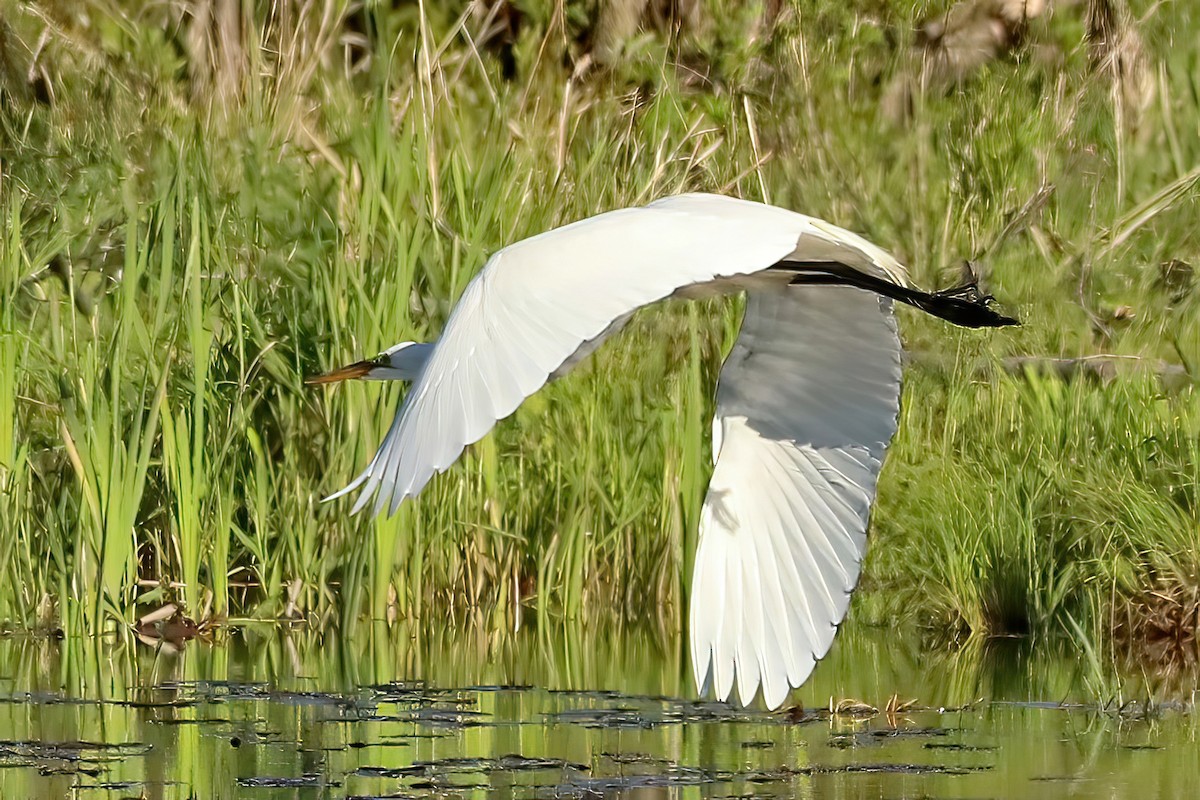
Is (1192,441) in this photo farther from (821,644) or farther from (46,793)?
(46,793)

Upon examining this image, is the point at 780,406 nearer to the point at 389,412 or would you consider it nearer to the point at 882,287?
the point at 882,287

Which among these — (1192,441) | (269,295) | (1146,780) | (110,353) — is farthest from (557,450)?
(1146,780)

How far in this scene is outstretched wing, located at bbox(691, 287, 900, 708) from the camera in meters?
4.27

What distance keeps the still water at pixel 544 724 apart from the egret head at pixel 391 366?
0.79m

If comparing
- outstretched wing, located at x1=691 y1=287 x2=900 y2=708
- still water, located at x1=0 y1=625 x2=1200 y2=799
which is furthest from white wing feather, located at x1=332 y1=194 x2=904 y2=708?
still water, located at x1=0 y1=625 x2=1200 y2=799

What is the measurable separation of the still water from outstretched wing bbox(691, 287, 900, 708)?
0.34m

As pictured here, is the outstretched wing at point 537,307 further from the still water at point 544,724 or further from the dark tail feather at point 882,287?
the still water at point 544,724

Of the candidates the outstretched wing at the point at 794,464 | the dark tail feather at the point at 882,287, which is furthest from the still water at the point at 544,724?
the dark tail feather at the point at 882,287

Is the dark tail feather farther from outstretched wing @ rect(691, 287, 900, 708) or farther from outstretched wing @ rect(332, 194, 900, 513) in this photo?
outstretched wing @ rect(332, 194, 900, 513)

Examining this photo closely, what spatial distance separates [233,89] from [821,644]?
4.61 meters

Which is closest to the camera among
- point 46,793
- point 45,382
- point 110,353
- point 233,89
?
point 46,793

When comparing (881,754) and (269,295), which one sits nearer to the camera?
(881,754)

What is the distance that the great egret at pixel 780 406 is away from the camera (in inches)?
146

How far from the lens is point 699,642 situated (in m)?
4.20
